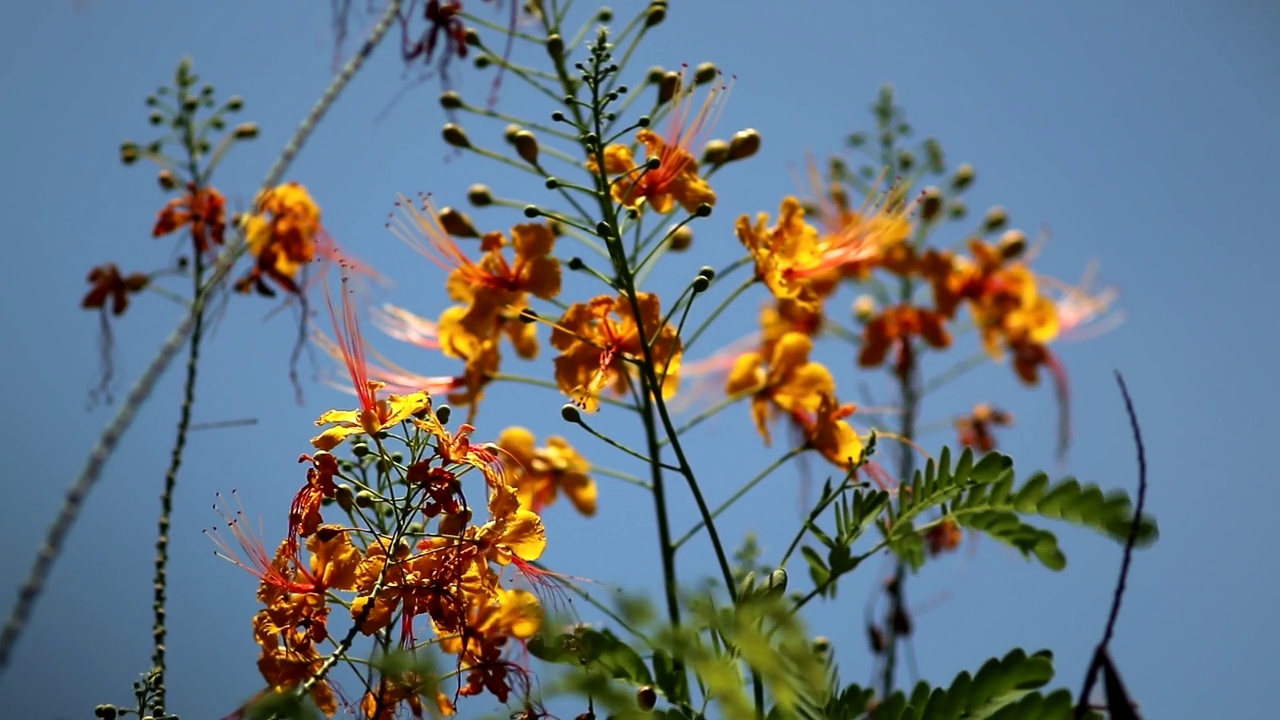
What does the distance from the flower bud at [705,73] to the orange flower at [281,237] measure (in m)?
1.07

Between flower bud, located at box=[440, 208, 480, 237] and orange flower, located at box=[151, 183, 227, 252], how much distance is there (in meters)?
0.95

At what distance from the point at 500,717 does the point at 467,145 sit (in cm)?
151

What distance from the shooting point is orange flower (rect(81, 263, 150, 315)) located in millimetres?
3408

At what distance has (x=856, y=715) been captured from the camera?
5.73ft

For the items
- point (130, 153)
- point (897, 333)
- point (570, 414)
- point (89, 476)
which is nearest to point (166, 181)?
point (130, 153)

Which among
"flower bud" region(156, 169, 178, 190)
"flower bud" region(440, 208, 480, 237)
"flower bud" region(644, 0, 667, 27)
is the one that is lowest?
"flower bud" region(440, 208, 480, 237)

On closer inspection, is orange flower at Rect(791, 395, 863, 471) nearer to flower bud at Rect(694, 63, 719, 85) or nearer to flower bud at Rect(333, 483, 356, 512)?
flower bud at Rect(694, 63, 719, 85)

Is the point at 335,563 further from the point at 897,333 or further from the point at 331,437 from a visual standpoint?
the point at 897,333

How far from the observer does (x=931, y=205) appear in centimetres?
512

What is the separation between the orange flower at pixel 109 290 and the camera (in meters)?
3.41

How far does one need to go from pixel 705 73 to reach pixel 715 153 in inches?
6.2

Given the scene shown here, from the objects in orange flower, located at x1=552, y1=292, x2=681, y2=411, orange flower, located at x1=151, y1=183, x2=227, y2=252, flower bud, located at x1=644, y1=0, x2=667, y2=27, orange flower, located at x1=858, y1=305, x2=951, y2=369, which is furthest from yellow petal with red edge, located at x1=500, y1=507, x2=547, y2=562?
orange flower, located at x1=858, y1=305, x2=951, y2=369

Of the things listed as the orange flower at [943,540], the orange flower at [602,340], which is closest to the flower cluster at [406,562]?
the orange flower at [602,340]

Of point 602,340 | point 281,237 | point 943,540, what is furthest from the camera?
point 943,540
